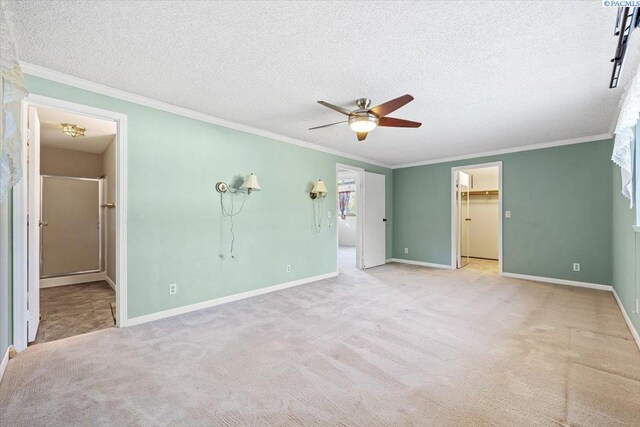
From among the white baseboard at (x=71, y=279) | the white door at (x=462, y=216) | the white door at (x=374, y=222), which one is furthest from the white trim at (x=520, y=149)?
the white baseboard at (x=71, y=279)

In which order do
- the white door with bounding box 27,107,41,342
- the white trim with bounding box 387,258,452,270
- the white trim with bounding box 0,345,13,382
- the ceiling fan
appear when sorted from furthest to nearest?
the white trim with bounding box 387,258,452,270 → the ceiling fan → the white door with bounding box 27,107,41,342 → the white trim with bounding box 0,345,13,382

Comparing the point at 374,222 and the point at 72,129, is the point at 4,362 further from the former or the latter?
the point at 374,222

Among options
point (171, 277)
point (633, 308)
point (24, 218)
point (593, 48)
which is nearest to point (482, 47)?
point (593, 48)

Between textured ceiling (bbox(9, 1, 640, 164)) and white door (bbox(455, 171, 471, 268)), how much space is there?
8.47ft

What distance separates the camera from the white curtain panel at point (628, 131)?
2.01m

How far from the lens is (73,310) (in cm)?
329

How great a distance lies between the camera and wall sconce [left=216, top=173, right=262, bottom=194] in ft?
11.5

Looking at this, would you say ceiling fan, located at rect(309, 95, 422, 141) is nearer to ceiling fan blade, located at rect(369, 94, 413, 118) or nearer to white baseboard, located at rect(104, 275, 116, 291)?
ceiling fan blade, located at rect(369, 94, 413, 118)

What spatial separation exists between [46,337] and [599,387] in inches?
170

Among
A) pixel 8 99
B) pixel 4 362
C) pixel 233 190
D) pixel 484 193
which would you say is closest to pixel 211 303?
pixel 233 190

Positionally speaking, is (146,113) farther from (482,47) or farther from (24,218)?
(482,47)

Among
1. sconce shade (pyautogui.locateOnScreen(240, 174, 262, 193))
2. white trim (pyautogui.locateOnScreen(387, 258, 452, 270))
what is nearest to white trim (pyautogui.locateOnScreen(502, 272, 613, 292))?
white trim (pyautogui.locateOnScreen(387, 258, 452, 270))

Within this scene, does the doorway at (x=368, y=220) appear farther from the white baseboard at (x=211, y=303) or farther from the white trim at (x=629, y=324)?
the white trim at (x=629, y=324)

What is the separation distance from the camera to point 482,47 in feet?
6.51
